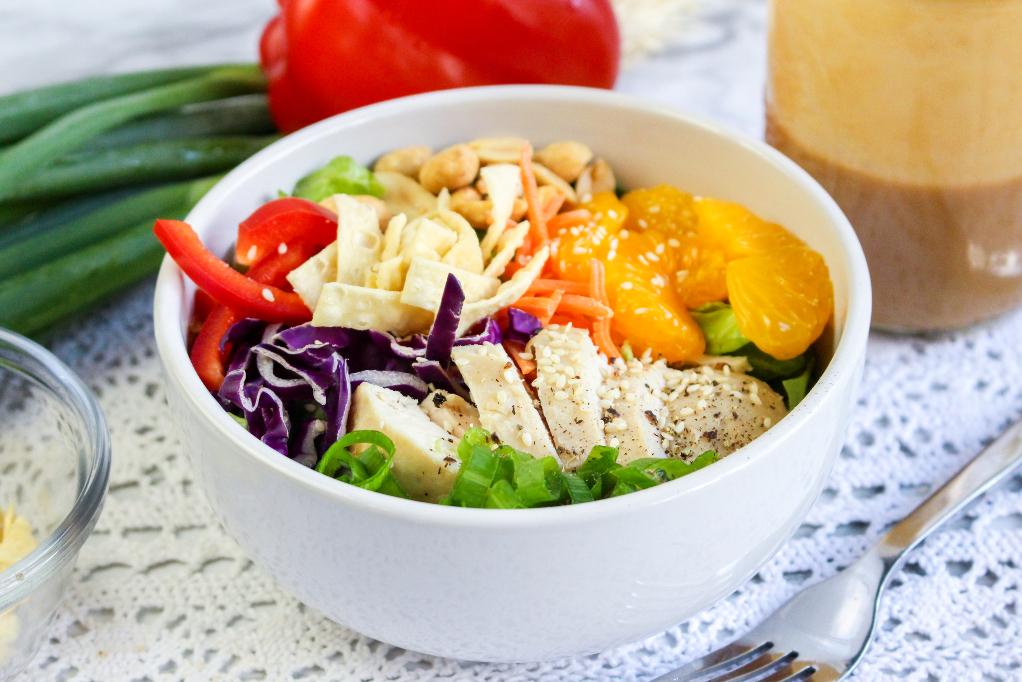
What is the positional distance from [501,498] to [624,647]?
1.59 feet

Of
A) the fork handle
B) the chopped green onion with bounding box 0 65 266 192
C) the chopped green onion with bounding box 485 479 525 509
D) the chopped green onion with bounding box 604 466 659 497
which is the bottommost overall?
the fork handle

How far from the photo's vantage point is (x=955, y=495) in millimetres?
1771

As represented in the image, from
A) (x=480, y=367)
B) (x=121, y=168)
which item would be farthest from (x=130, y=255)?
(x=480, y=367)

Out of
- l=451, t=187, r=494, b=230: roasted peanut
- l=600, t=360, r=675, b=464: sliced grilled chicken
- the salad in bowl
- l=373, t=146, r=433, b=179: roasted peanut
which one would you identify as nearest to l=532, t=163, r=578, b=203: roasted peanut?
Answer: the salad in bowl

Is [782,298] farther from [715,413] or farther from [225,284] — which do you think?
[225,284]

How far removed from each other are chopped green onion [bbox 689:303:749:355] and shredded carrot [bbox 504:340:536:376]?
39 centimetres

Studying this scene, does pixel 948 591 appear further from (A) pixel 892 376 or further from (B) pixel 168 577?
(B) pixel 168 577

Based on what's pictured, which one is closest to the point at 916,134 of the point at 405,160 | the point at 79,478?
the point at 405,160

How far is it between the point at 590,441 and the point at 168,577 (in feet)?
2.81

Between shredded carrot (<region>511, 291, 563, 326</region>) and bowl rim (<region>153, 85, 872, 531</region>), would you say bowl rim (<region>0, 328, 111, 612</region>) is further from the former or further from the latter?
shredded carrot (<region>511, 291, 563, 326</region>)

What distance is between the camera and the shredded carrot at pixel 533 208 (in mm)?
1901

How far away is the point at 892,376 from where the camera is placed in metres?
2.11

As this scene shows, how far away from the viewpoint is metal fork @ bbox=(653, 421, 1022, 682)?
152cm

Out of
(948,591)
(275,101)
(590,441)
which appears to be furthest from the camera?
(275,101)
